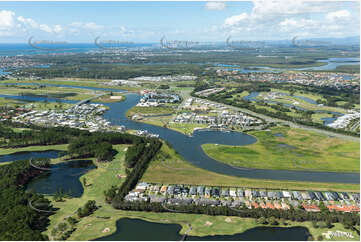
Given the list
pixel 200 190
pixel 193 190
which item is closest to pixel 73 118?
pixel 193 190

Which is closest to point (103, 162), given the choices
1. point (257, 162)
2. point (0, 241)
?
point (0, 241)

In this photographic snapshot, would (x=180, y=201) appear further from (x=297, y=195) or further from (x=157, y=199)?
(x=297, y=195)

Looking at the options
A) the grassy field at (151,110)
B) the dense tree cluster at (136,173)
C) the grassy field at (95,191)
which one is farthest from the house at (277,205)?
the grassy field at (151,110)

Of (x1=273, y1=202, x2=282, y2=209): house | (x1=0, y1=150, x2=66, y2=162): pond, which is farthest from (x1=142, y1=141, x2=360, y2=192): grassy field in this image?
(x1=0, y1=150, x2=66, y2=162): pond

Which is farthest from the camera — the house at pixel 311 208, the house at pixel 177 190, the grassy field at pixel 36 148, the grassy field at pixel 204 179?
the grassy field at pixel 36 148

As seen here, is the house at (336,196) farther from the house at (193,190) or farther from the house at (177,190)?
the house at (177,190)

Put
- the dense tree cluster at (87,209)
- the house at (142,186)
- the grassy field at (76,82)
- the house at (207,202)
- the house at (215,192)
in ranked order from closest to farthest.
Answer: the dense tree cluster at (87,209)
the house at (207,202)
the house at (215,192)
the house at (142,186)
the grassy field at (76,82)

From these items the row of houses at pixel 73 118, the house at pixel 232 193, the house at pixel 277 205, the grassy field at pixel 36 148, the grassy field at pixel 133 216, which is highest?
the row of houses at pixel 73 118
